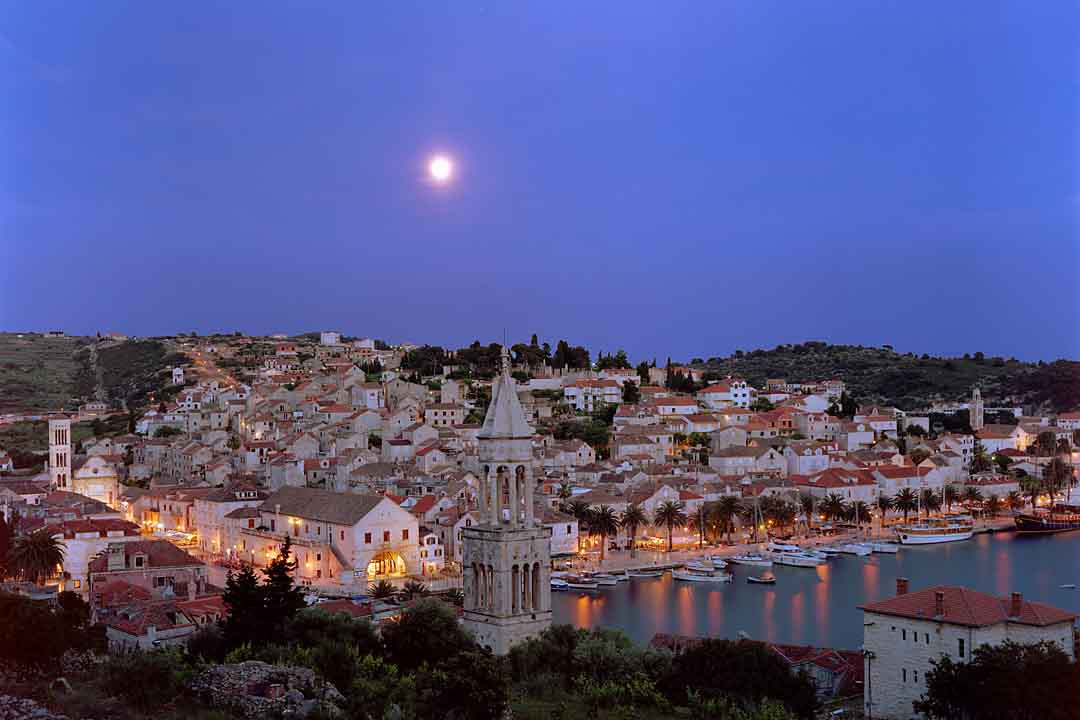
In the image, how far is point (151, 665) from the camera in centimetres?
1198

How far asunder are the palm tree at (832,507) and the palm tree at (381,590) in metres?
21.8

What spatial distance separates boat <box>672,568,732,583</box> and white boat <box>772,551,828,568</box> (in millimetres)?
3598

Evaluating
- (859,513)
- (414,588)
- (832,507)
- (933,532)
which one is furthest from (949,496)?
(414,588)

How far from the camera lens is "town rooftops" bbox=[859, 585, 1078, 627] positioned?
16.4 metres

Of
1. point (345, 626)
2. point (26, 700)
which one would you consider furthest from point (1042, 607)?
point (26, 700)

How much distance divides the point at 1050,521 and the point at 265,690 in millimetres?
45538

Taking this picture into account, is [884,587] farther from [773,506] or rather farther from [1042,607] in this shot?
[1042,607]

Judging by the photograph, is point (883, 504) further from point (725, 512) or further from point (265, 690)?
point (265, 690)

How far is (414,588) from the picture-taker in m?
29.9

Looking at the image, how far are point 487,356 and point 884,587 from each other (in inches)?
1554

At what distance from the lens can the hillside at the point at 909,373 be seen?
87.8m

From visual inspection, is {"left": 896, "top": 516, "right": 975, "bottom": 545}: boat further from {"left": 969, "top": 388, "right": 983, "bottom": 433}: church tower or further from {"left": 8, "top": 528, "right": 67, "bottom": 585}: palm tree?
{"left": 8, "top": 528, "right": 67, "bottom": 585}: palm tree

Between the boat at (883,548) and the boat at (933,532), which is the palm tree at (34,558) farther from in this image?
the boat at (933,532)

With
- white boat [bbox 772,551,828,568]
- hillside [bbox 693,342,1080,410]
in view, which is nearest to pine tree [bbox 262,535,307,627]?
white boat [bbox 772,551,828,568]
